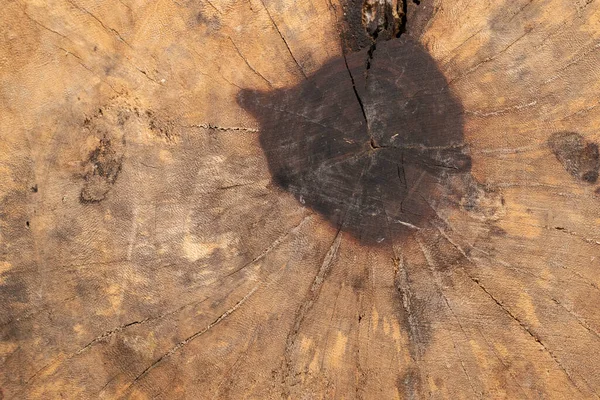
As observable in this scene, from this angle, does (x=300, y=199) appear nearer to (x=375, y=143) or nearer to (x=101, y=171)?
(x=375, y=143)

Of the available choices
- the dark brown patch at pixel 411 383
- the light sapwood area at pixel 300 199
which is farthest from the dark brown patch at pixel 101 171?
the dark brown patch at pixel 411 383

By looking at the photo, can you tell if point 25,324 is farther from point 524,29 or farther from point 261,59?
point 524,29

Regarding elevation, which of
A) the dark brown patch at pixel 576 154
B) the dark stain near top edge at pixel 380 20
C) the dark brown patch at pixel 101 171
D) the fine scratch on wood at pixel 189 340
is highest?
the dark stain near top edge at pixel 380 20

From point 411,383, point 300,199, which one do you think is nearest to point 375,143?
point 300,199

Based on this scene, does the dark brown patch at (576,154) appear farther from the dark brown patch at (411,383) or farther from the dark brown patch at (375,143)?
the dark brown patch at (411,383)

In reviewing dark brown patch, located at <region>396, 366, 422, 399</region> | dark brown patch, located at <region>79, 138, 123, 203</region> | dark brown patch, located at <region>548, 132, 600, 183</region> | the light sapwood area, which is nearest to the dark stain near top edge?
the light sapwood area
